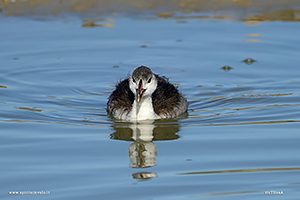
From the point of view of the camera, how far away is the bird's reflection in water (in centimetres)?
817

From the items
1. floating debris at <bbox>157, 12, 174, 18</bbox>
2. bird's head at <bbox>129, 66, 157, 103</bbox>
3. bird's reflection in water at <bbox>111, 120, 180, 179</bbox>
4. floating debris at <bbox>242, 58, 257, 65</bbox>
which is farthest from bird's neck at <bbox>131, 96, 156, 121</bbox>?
floating debris at <bbox>157, 12, 174, 18</bbox>

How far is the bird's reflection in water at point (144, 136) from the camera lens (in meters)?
8.17

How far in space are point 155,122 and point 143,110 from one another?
0.30 m

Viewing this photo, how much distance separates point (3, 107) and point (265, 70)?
570 centimetres

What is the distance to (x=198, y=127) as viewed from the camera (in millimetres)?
9930

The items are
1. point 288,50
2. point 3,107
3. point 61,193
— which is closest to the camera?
point 61,193

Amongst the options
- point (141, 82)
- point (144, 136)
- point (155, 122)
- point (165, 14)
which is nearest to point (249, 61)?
point (155, 122)

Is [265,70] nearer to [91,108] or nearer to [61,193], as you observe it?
[91,108]

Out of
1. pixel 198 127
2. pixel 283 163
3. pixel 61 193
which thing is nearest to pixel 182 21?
pixel 198 127

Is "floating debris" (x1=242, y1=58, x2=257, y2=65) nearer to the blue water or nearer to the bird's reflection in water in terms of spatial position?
the blue water

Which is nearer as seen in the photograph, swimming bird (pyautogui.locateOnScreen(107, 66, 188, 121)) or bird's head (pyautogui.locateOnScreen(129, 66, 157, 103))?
bird's head (pyautogui.locateOnScreen(129, 66, 157, 103))

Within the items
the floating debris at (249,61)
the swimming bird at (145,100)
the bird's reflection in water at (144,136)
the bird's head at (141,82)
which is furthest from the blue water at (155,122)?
the bird's head at (141,82)

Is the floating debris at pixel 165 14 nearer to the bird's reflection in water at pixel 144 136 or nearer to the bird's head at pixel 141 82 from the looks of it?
the bird's reflection in water at pixel 144 136

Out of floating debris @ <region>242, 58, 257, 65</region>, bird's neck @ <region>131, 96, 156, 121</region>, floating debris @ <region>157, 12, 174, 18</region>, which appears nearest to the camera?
bird's neck @ <region>131, 96, 156, 121</region>
